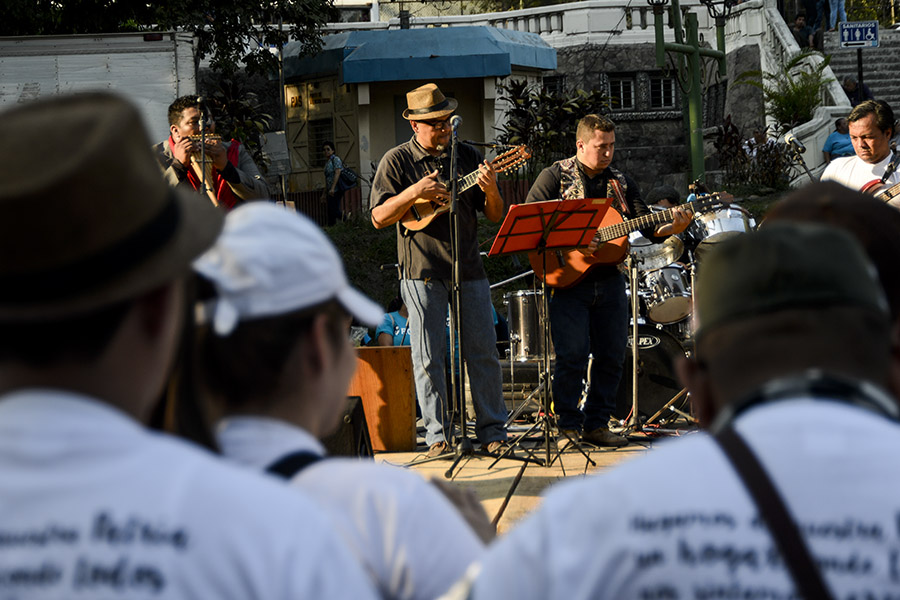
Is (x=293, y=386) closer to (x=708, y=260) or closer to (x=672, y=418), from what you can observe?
(x=708, y=260)

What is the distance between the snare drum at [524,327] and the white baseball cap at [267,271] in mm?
7004

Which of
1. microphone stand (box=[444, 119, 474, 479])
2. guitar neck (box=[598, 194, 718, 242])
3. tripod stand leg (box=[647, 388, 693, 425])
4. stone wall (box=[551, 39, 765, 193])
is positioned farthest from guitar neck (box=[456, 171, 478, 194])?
stone wall (box=[551, 39, 765, 193])

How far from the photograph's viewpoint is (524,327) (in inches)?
348

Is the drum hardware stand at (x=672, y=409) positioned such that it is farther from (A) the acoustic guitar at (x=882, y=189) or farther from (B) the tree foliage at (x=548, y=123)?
(B) the tree foliage at (x=548, y=123)

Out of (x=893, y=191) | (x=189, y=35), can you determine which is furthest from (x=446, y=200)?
(x=189, y=35)

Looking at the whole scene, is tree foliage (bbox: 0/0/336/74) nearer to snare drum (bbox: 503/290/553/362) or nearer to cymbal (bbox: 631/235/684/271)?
snare drum (bbox: 503/290/553/362)

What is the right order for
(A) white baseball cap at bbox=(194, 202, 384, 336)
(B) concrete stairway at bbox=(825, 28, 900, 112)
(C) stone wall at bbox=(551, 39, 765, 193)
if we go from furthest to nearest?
(C) stone wall at bbox=(551, 39, 765, 193) < (B) concrete stairway at bbox=(825, 28, 900, 112) < (A) white baseball cap at bbox=(194, 202, 384, 336)

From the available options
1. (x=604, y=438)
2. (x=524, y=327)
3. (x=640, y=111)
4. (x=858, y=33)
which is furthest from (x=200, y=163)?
(x=640, y=111)

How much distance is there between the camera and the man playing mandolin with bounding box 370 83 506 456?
6.74 m

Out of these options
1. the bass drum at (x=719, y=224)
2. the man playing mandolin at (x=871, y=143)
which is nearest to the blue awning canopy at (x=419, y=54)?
the bass drum at (x=719, y=224)

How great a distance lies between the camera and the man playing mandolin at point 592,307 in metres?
7.01

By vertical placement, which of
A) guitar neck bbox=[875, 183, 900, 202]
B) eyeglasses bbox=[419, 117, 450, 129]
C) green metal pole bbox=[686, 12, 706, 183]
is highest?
green metal pole bbox=[686, 12, 706, 183]

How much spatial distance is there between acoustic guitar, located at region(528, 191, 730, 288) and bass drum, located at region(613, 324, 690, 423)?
143 centimetres

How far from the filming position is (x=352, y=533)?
158 cm
